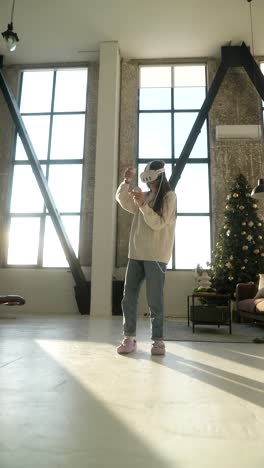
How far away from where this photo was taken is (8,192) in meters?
7.72

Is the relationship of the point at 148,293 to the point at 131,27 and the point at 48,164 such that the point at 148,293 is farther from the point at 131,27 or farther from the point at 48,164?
the point at 131,27

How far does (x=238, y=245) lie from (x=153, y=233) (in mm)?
4249

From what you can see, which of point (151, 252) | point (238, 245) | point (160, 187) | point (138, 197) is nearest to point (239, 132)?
point (238, 245)

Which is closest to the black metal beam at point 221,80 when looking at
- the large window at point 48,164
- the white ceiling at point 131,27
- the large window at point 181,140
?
the white ceiling at point 131,27

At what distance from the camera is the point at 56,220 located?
22.8ft

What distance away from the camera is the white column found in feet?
21.6


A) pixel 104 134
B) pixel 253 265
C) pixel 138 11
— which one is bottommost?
pixel 253 265

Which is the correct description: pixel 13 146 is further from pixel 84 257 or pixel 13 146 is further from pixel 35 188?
pixel 84 257

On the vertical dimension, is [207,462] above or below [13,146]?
below

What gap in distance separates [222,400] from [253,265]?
16.8 ft

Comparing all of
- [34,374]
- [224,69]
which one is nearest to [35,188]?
[224,69]

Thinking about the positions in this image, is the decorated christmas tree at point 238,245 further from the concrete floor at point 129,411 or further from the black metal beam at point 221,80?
the concrete floor at point 129,411

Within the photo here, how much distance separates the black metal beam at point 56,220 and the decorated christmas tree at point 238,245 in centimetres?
244

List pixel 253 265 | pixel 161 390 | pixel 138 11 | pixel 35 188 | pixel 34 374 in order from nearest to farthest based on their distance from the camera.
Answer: pixel 161 390
pixel 34 374
pixel 253 265
pixel 138 11
pixel 35 188
